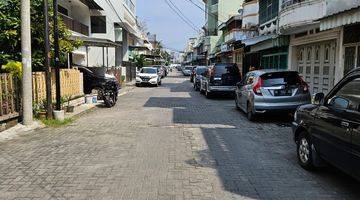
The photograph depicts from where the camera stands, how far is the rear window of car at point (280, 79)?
12.2 metres

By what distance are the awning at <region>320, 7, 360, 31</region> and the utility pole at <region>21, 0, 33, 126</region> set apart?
837 cm

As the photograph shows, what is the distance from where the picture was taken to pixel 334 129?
18.6 ft

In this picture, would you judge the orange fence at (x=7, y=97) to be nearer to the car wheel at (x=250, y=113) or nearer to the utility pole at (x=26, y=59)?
the utility pole at (x=26, y=59)

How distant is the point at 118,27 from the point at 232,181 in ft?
120

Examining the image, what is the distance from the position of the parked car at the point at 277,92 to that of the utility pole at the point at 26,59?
21.5 feet

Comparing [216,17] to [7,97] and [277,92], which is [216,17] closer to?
[277,92]

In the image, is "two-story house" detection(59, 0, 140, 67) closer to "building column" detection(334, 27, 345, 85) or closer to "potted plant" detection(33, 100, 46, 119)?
"potted plant" detection(33, 100, 46, 119)

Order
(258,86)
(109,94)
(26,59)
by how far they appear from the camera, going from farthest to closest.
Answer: (109,94)
(258,86)
(26,59)

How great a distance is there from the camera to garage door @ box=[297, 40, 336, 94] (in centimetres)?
1645

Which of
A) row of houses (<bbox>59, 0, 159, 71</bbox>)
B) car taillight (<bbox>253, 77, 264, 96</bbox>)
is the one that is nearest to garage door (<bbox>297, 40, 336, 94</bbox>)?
car taillight (<bbox>253, 77, 264, 96</bbox>)

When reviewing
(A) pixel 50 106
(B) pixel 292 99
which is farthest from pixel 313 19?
(A) pixel 50 106

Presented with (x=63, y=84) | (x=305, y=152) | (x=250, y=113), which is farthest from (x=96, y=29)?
(x=305, y=152)

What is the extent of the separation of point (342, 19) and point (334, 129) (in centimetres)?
601

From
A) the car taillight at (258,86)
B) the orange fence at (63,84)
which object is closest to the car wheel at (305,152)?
the car taillight at (258,86)
